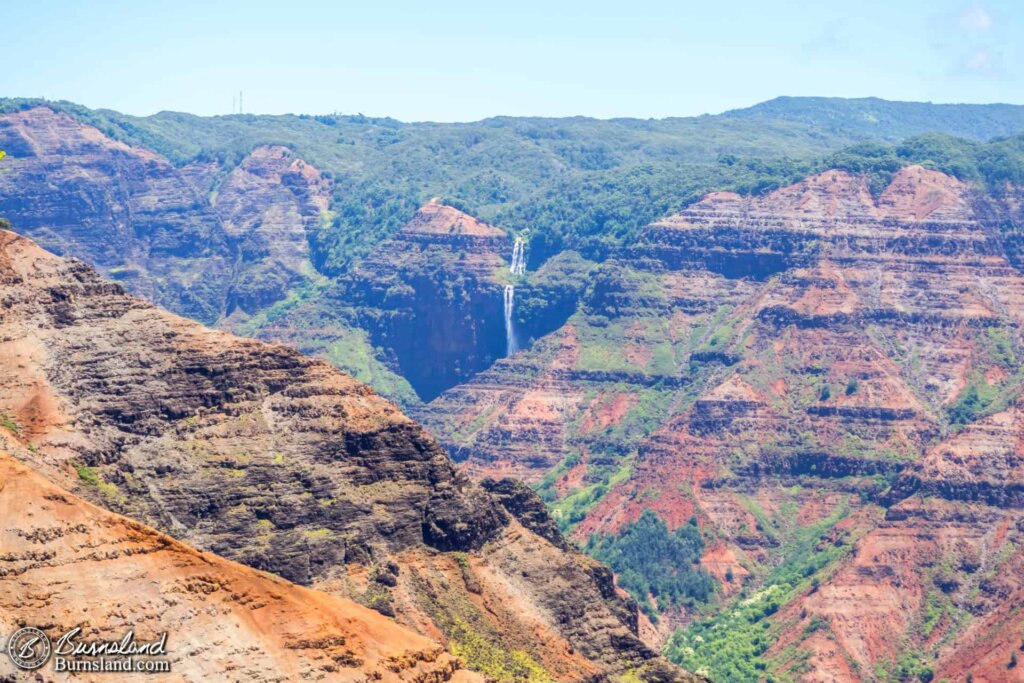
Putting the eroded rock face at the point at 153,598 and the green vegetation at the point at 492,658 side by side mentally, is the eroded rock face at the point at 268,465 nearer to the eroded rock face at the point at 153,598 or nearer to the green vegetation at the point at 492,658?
the green vegetation at the point at 492,658

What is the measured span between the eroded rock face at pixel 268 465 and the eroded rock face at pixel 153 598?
702 inches

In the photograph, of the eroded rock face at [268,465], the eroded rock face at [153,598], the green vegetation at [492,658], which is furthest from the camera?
the green vegetation at [492,658]

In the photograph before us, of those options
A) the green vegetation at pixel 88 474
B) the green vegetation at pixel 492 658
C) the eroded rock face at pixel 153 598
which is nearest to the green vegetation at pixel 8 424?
the green vegetation at pixel 88 474

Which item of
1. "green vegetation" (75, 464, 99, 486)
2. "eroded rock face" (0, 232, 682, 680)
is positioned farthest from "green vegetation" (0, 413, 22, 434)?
"green vegetation" (75, 464, 99, 486)

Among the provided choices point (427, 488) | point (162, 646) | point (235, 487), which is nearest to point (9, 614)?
point (162, 646)

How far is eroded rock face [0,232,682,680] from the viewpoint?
119062mm

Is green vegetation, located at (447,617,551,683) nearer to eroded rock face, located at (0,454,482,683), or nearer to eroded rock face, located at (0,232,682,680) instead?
eroded rock face, located at (0,232,682,680)

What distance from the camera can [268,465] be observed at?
399 ft

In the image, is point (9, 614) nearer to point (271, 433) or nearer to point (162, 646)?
point (162, 646)

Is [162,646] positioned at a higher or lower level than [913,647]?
higher

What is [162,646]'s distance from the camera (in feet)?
310

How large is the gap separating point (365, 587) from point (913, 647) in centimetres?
7581

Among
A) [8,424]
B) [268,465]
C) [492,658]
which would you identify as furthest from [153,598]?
[492,658]

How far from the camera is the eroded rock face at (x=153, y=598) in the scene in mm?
93188
